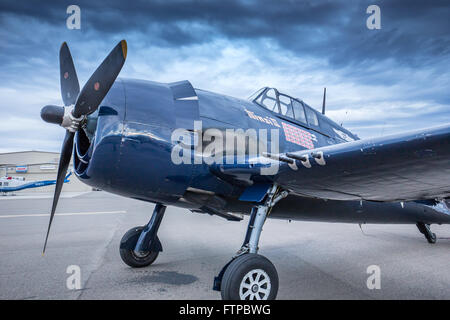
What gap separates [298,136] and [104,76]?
282 centimetres

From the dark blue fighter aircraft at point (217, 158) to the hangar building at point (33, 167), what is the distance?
51.6m

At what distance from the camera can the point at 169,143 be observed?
9.98 feet

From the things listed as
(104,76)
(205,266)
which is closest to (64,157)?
(104,76)

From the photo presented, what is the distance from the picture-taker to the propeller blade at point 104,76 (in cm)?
287

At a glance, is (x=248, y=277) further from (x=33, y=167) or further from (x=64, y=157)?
(x=33, y=167)

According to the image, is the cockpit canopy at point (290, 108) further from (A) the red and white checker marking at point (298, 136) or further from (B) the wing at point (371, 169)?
(B) the wing at point (371, 169)

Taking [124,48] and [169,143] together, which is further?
[169,143]

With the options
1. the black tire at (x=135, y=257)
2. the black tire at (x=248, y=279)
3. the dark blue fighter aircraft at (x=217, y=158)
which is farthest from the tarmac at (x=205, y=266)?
the dark blue fighter aircraft at (x=217, y=158)

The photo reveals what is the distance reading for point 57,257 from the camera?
483 centimetres

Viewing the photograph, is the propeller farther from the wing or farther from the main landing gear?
the main landing gear

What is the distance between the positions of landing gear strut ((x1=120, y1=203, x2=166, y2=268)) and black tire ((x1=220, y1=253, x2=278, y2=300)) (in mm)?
1892
